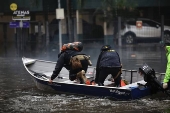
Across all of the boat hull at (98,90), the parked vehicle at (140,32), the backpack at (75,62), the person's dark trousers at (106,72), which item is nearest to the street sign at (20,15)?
the parked vehicle at (140,32)

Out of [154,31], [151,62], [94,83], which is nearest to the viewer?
[94,83]

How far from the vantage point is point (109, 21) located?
33188mm

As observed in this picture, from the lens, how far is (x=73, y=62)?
13398 mm

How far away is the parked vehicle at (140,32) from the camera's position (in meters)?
32.5

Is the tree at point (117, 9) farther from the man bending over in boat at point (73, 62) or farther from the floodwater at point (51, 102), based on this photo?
the man bending over in boat at point (73, 62)

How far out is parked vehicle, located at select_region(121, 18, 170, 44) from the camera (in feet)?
107

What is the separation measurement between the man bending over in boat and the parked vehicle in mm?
19086

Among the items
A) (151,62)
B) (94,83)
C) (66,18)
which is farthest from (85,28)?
(94,83)

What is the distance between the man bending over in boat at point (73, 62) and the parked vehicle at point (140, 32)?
62.6 ft

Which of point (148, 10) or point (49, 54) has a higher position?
point (148, 10)

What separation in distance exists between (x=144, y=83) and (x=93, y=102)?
1471 millimetres

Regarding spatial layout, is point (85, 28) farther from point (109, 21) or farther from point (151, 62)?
point (151, 62)

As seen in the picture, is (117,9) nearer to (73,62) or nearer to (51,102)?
(73,62)

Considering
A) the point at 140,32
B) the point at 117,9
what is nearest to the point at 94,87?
the point at 140,32
